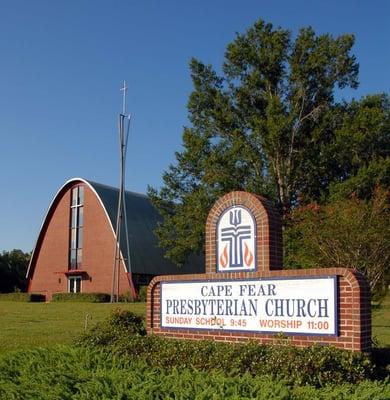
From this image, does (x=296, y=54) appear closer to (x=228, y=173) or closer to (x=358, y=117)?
(x=358, y=117)

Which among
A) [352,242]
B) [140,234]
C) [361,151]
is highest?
[361,151]

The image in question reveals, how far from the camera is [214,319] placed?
9992 mm

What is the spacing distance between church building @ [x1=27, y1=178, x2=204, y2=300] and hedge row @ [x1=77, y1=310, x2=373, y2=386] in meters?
Result: 39.6

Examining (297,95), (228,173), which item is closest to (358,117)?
(297,95)

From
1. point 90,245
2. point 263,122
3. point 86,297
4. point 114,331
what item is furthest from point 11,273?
point 114,331

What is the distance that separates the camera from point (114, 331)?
11422 mm

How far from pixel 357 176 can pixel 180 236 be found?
40.7 ft

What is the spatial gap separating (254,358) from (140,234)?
47.0 m

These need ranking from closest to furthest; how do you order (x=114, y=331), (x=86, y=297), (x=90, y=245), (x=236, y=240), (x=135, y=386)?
(x=135, y=386)
(x=236, y=240)
(x=114, y=331)
(x=86, y=297)
(x=90, y=245)

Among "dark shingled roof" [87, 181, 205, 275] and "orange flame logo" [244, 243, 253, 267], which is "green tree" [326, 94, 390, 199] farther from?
"orange flame logo" [244, 243, 253, 267]

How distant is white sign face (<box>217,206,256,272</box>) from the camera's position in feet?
32.3

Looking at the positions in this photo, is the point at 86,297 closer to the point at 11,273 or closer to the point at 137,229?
the point at 137,229

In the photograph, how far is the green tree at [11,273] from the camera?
6506 centimetres

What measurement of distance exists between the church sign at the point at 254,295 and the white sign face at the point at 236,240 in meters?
0.02
